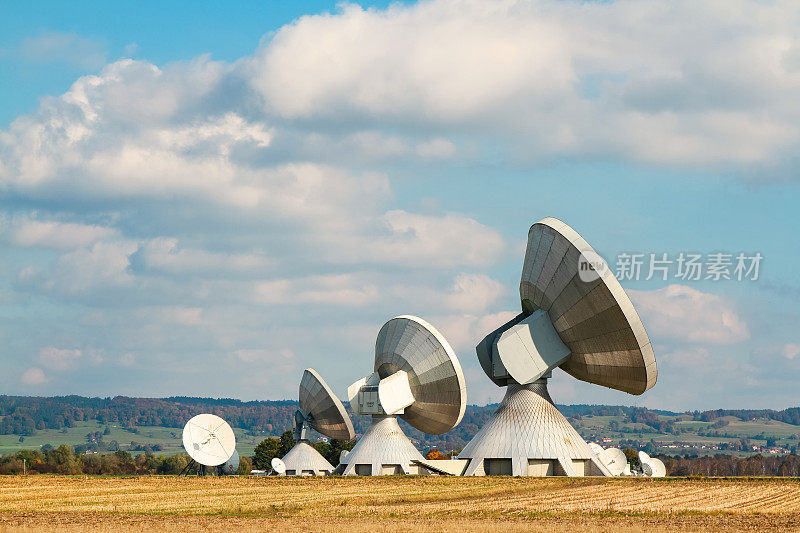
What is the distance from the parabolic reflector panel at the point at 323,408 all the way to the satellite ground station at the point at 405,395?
339 inches

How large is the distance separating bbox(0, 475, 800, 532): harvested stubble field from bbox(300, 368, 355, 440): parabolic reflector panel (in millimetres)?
28898

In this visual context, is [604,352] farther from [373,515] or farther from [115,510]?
[115,510]

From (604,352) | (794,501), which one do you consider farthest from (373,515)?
(604,352)

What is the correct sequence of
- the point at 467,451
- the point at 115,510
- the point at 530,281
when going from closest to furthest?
the point at 115,510, the point at 530,281, the point at 467,451

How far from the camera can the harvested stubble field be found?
3416 centimetres

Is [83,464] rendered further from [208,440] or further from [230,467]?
[208,440]

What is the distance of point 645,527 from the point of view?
32812 millimetres

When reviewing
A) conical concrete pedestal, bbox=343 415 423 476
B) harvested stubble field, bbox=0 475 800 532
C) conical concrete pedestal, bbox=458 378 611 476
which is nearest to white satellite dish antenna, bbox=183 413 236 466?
conical concrete pedestal, bbox=343 415 423 476

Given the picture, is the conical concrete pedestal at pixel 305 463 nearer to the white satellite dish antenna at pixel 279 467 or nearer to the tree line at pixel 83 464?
the white satellite dish antenna at pixel 279 467

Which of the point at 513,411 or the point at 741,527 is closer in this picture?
the point at 741,527

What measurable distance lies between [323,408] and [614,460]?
27135mm

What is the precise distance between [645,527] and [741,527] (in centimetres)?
322

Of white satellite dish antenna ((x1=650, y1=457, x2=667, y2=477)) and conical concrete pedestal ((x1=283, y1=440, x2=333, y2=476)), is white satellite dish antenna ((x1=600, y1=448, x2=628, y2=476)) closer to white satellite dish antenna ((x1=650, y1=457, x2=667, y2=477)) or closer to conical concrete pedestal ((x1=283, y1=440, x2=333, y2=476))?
white satellite dish antenna ((x1=650, y1=457, x2=667, y2=477))

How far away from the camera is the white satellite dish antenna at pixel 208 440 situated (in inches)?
3538
